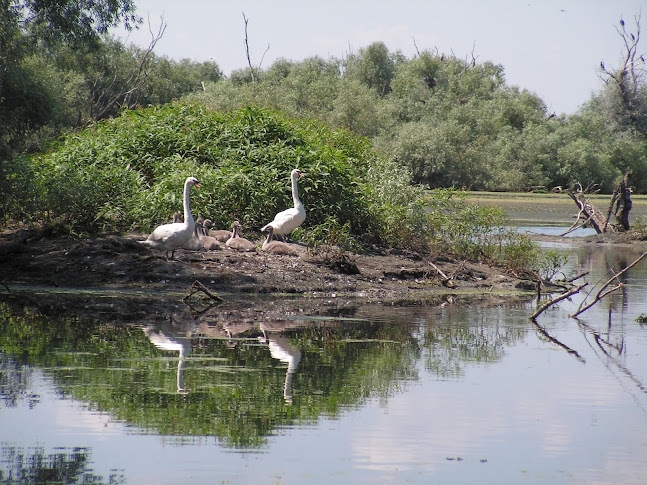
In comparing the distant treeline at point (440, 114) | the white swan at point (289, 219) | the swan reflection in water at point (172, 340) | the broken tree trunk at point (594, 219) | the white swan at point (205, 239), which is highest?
the distant treeline at point (440, 114)

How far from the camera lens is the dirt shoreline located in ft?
51.4

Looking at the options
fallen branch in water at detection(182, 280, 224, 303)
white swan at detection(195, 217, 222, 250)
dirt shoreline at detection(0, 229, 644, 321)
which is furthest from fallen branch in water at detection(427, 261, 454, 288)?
fallen branch in water at detection(182, 280, 224, 303)

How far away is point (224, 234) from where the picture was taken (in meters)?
19.1

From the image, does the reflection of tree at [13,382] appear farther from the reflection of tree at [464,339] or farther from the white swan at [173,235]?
the white swan at [173,235]

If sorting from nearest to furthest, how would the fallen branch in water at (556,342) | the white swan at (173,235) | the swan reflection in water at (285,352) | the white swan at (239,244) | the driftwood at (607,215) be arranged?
the swan reflection in water at (285,352), the fallen branch in water at (556,342), the white swan at (173,235), the white swan at (239,244), the driftwood at (607,215)

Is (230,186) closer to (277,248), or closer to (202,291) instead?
(277,248)

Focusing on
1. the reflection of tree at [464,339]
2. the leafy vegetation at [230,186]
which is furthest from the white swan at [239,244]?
the reflection of tree at [464,339]

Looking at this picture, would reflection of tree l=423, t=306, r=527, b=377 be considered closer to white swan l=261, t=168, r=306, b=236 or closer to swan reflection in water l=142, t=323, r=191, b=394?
swan reflection in water l=142, t=323, r=191, b=394

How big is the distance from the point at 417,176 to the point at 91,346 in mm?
55140

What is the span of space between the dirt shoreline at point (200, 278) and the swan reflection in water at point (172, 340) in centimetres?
191

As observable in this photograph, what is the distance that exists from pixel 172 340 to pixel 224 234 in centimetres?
721

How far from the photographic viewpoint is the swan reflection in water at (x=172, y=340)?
11036 millimetres

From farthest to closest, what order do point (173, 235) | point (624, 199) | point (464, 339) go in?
1. point (624, 199)
2. point (173, 235)
3. point (464, 339)

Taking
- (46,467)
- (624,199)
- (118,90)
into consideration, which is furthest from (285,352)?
(118,90)
